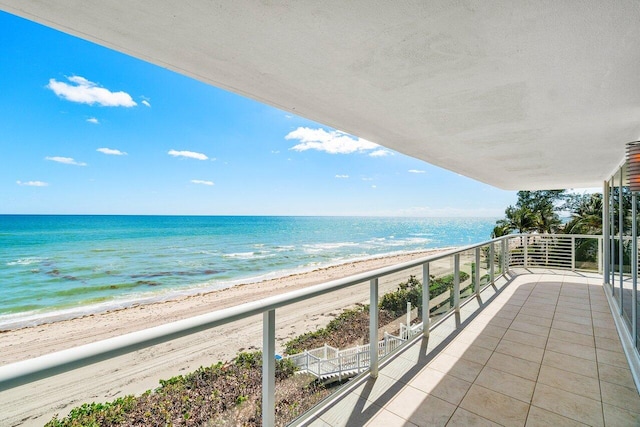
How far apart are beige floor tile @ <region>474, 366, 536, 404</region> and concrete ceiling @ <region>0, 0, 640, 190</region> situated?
7.25 ft

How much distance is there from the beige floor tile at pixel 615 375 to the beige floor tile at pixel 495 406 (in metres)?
0.98

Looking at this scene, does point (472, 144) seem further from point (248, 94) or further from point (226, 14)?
point (226, 14)

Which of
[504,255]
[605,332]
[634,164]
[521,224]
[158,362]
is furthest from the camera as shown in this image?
[521,224]

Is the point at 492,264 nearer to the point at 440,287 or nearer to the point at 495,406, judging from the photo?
the point at 440,287

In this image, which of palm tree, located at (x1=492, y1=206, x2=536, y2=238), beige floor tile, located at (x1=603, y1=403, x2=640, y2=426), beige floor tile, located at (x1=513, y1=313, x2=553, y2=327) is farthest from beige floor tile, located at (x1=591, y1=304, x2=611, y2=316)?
palm tree, located at (x1=492, y1=206, x2=536, y2=238)

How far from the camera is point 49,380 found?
82 cm

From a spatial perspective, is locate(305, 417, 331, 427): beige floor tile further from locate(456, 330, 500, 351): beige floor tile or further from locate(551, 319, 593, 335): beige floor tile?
locate(551, 319, 593, 335): beige floor tile

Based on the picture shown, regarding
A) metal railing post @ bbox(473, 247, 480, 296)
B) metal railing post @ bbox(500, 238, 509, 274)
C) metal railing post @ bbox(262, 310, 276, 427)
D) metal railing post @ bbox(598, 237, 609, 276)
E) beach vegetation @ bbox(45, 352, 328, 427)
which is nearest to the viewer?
beach vegetation @ bbox(45, 352, 328, 427)

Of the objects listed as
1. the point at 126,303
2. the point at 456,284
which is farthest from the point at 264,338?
the point at 126,303

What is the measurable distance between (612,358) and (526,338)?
25.9 inches

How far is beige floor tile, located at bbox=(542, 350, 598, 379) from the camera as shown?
2.42 meters

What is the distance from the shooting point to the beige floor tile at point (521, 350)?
266cm

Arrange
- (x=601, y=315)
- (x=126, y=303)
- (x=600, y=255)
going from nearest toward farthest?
(x=601, y=315), (x=600, y=255), (x=126, y=303)

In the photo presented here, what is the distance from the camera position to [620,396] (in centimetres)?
208
